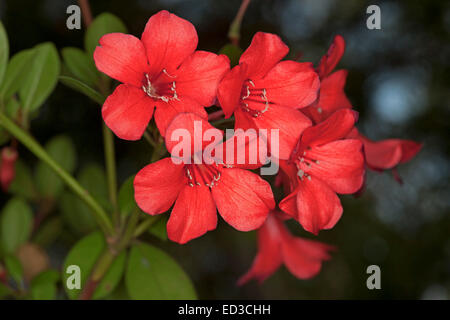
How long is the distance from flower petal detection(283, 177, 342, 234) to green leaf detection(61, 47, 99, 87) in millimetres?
531

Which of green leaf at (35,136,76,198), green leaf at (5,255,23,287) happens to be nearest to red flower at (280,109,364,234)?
green leaf at (5,255,23,287)

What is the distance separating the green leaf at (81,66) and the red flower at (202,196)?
1.21 ft

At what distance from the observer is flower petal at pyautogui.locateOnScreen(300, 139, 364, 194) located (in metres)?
0.83

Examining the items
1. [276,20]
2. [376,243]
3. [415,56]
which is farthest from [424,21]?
[376,243]

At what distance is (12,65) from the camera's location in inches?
39.3

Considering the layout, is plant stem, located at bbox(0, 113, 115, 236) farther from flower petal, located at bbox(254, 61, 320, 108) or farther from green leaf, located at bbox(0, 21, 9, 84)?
flower petal, located at bbox(254, 61, 320, 108)

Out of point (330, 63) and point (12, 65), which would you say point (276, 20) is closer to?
point (330, 63)

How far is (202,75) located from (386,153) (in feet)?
1.60

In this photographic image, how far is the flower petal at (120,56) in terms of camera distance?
0.75m

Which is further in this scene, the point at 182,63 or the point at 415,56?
the point at 415,56

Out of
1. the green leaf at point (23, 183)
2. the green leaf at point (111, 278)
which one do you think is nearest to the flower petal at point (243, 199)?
the green leaf at point (111, 278)

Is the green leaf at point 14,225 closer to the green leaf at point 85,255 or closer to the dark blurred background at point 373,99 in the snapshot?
the dark blurred background at point 373,99

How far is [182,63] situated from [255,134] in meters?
0.19
